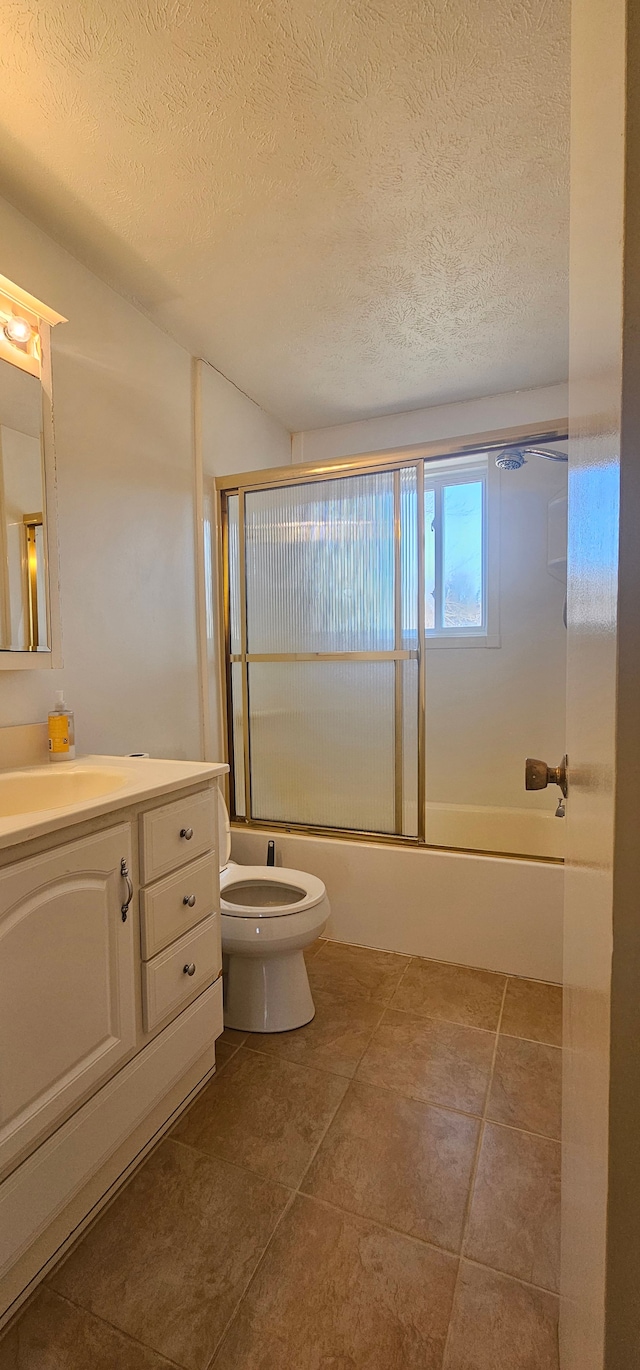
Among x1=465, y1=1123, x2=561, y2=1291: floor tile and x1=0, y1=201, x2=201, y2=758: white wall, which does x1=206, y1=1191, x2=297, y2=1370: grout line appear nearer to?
x1=465, y1=1123, x2=561, y2=1291: floor tile

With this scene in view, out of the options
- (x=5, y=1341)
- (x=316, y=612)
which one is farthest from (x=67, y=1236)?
(x=316, y=612)

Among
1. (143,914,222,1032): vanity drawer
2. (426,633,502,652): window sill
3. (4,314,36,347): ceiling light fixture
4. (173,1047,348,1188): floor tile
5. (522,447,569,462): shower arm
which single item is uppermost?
(4,314,36,347): ceiling light fixture

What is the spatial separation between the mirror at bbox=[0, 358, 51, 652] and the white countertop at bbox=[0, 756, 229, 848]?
0.34 metres

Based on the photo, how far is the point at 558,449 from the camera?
2.26m

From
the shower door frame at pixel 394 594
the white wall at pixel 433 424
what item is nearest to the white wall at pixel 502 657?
the white wall at pixel 433 424

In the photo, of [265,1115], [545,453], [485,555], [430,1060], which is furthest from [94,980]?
[485,555]

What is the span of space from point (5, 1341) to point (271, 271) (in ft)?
8.20

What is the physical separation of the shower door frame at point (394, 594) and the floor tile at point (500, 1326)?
123 cm

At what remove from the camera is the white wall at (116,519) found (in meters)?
1.60

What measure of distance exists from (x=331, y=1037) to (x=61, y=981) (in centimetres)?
97

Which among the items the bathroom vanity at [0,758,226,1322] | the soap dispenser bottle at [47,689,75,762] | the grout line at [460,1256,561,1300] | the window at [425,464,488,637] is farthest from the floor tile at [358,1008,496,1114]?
the window at [425,464,488,637]

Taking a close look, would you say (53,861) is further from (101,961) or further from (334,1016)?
(334,1016)

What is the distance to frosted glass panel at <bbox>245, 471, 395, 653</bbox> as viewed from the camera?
2.17 m

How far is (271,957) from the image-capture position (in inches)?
65.4
